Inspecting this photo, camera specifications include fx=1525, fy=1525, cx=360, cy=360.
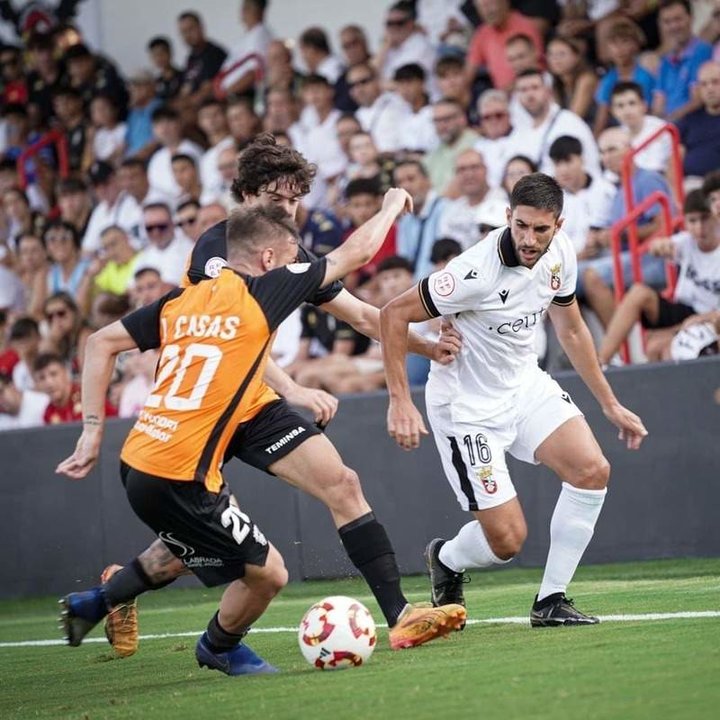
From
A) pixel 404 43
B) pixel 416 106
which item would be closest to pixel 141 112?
pixel 404 43

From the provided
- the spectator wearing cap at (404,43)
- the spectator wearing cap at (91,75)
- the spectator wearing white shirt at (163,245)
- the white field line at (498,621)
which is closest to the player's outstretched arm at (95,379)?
the white field line at (498,621)

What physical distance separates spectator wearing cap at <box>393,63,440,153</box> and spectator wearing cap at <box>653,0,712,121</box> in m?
2.44

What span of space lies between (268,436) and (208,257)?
995 mm

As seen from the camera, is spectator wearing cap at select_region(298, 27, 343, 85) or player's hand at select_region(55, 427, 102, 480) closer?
player's hand at select_region(55, 427, 102, 480)

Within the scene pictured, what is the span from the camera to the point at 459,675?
598 centimetres

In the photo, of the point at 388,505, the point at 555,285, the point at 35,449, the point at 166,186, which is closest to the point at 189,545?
the point at 555,285

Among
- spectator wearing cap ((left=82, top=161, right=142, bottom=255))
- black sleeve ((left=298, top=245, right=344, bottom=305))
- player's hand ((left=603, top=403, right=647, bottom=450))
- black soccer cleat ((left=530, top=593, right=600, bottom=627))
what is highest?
spectator wearing cap ((left=82, top=161, right=142, bottom=255))

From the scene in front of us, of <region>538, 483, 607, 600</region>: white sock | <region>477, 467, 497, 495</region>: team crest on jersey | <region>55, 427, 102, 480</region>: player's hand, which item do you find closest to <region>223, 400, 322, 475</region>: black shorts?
<region>55, 427, 102, 480</region>: player's hand

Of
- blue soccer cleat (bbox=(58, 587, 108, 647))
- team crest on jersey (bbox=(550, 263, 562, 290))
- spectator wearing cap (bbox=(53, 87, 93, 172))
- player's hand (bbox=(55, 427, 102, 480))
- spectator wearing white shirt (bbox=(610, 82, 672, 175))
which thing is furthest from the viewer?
spectator wearing cap (bbox=(53, 87, 93, 172))

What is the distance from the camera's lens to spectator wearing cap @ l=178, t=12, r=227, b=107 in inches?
746

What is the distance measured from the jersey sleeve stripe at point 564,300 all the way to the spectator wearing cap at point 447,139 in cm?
671

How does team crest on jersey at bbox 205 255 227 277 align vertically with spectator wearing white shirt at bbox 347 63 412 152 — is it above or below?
below

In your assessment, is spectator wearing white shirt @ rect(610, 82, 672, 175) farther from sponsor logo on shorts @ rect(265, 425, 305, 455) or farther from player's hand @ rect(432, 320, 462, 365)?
sponsor logo on shorts @ rect(265, 425, 305, 455)

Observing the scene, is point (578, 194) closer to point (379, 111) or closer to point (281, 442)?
point (379, 111)
